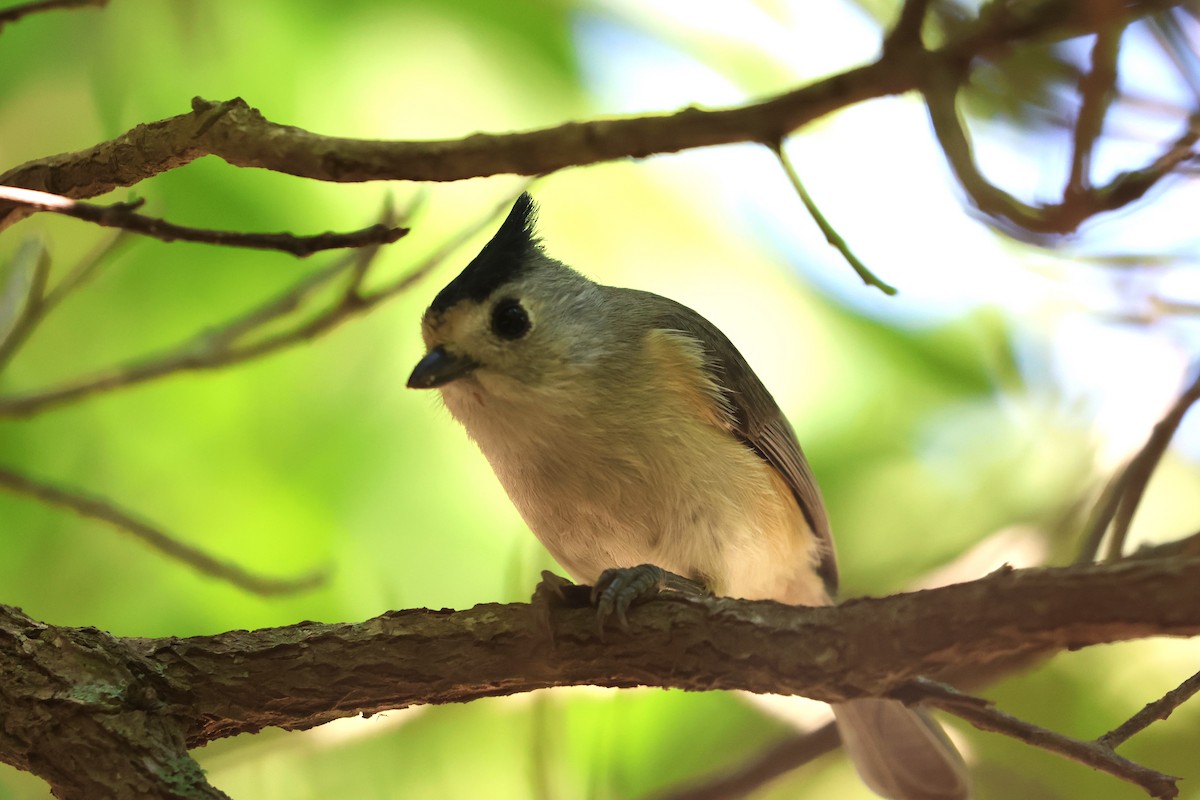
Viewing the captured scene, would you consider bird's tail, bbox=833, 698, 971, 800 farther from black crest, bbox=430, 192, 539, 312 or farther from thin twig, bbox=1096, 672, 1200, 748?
black crest, bbox=430, 192, 539, 312

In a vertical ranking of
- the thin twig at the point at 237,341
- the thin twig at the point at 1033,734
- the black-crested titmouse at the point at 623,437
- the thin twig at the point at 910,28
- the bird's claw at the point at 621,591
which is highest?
the thin twig at the point at 237,341

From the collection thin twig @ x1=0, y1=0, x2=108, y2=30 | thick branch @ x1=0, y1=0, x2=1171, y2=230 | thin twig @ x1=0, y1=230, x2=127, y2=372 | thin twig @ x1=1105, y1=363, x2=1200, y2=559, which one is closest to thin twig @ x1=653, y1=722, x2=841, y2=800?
thin twig @ x1=1105, y1=363, x2=1200, y2=559

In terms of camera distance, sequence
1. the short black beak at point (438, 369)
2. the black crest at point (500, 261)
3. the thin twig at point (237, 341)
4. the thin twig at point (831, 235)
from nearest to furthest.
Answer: the thin twig at point (831, 235), the short black beak at point (438, 369), the black crest at point (500, 261), the thin twig at point (237, 341)

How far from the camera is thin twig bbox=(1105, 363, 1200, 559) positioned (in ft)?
5.59

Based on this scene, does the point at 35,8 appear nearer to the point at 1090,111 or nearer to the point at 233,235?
the point at 233,235

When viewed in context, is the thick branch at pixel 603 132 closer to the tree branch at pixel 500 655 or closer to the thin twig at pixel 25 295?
the tree branch at pixel 500 655

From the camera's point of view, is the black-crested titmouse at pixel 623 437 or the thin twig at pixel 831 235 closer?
the thin twig at pixel 831 235

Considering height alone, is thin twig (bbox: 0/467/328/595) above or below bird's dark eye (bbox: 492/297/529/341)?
below

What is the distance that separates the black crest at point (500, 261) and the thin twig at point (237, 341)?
0.14m

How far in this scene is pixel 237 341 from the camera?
7.23ft

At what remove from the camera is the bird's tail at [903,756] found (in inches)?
71.4

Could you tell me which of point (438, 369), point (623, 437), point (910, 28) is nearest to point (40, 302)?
point (438, 369)

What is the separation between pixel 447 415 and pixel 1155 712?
1438 millimetres

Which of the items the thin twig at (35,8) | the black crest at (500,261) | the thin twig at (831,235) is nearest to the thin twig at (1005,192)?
the thin twig at (831,235)
